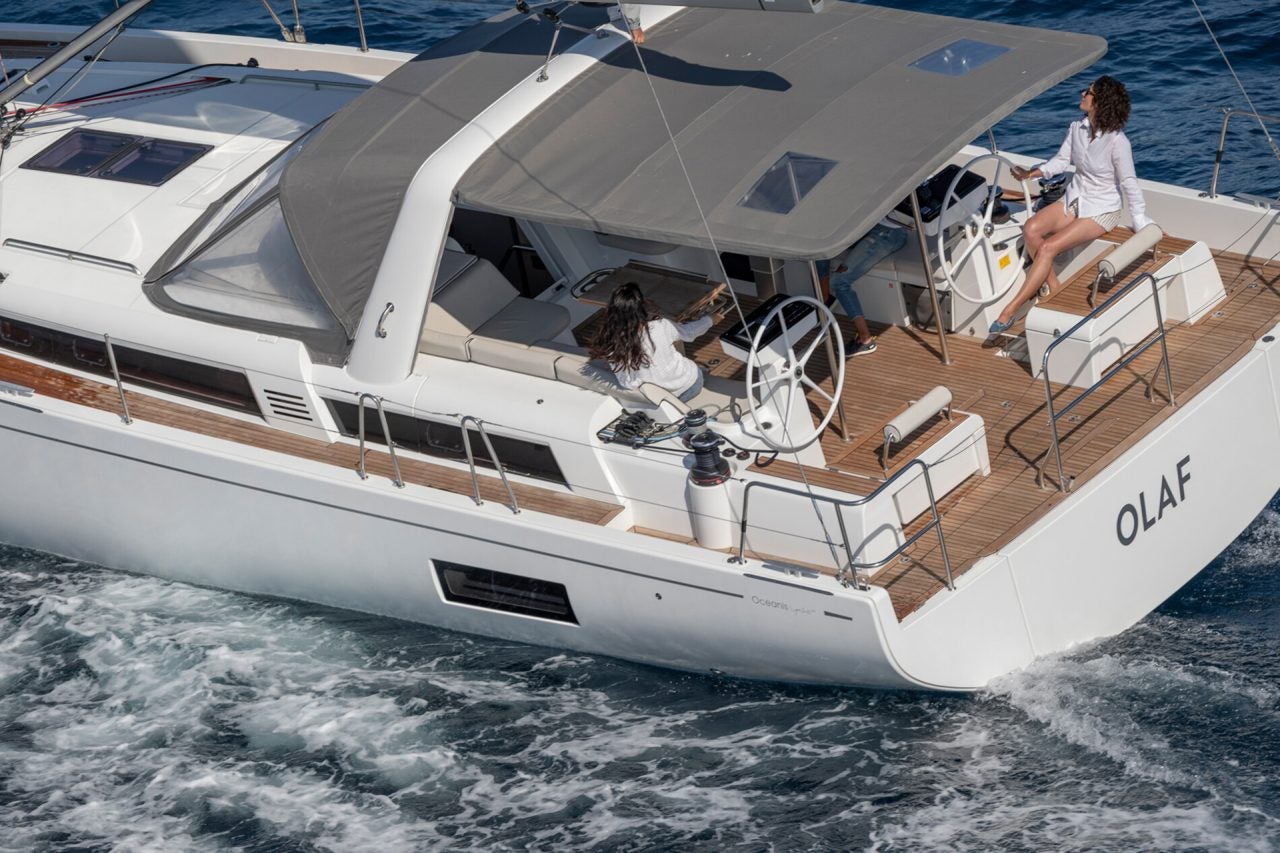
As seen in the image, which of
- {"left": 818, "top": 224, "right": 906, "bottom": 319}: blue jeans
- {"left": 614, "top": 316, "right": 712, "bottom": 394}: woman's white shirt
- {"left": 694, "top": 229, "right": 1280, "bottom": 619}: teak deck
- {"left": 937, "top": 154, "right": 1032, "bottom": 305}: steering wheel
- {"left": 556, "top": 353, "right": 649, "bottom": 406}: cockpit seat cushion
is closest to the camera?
{"left": 694, "top": 229, "right": 1280, "bottom": 619}: teak deck

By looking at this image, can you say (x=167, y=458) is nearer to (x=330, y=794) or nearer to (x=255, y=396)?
(x=255, y=396)

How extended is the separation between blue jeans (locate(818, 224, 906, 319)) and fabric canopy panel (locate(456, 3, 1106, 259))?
94 centimetres

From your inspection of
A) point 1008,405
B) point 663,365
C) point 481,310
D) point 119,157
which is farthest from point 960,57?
point 119,157

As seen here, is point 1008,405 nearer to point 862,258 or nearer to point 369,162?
point 862,258

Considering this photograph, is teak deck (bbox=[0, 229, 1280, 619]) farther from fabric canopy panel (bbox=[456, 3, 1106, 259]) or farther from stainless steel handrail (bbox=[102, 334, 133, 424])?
fabric canopy panel (bbox=[456, 3, 1106, 259])

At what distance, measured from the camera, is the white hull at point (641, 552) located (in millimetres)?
7555

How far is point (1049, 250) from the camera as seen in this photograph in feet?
29.4

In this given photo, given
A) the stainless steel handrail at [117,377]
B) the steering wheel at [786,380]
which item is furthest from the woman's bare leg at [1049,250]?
the stainless steel handrail at [117,377]

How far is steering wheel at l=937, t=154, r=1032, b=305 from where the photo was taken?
871 centimetres

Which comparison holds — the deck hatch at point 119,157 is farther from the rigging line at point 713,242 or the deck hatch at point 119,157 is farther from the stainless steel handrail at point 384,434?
the rigging line at point 713,242

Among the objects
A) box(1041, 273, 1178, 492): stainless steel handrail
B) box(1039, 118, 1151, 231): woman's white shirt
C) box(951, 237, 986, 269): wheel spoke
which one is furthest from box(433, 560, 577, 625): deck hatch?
box(1039, 118, 1151, 231): woman's white shirt

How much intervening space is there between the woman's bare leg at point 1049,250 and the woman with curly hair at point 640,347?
181cm

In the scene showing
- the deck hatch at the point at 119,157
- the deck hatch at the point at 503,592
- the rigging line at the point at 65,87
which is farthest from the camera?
the rigging line at the point at 65,87

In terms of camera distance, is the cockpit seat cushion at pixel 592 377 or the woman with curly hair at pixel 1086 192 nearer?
the cockpit seat cushion at pixel 592 377
